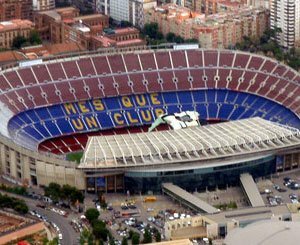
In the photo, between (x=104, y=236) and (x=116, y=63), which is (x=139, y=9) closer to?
(x=116, y=63)

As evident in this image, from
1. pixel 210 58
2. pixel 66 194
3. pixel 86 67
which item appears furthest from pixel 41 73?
pixel 66 194

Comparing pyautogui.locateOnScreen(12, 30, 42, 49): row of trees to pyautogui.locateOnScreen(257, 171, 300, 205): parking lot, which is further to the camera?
pyautogui.locateOnScreen(12, 30, 42, 49): row of trees

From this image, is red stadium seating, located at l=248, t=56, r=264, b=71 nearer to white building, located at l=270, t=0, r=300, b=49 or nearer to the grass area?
white building, located at l=270, t=0, r=300, b=49

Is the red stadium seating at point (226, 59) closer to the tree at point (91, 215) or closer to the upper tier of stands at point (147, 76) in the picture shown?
the upper tier of stands at point (147, 76)

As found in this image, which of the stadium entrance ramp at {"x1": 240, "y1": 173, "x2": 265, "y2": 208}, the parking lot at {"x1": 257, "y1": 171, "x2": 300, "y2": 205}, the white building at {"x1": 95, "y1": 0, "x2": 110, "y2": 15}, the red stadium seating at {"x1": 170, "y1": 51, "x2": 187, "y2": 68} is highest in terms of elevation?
the red stadium seating at {"x1": 170, "y1": 51, "x2": 187, "y2": 68}

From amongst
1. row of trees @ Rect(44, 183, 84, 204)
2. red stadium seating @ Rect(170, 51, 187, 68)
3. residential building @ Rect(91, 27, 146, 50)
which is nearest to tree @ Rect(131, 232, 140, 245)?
row of trees @ Rect(44, 183, 84, 204)

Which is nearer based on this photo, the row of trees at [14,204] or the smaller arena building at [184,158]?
the row of trees at [14,204]

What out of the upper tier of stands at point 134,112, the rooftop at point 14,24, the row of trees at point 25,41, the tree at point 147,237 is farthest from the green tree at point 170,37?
the tree at point 147,237
